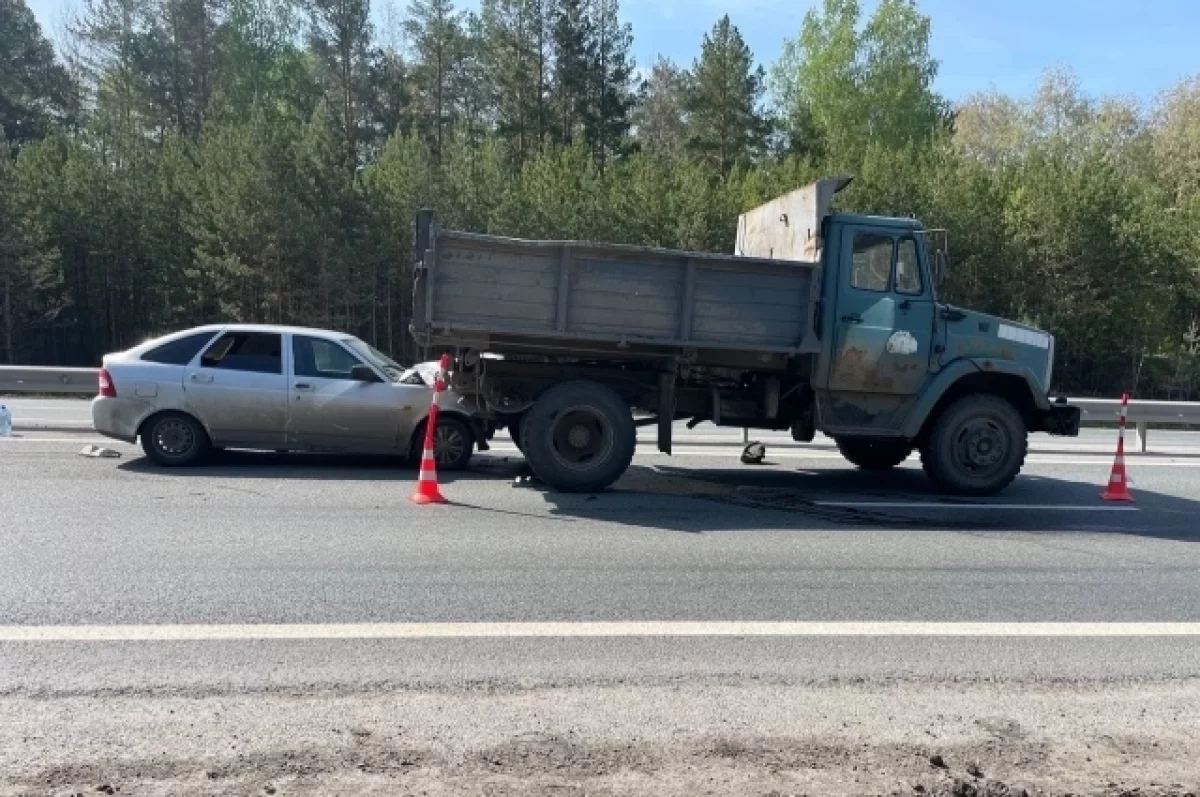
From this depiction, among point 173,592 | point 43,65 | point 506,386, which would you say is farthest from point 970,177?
point 43,65

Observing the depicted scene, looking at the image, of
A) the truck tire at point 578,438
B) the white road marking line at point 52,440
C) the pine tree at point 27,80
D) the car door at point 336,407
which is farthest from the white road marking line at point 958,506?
the pine tree at point 27,80

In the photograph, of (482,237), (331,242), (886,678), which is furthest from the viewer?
(331,242)

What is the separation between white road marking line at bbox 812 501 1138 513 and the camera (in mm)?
9461

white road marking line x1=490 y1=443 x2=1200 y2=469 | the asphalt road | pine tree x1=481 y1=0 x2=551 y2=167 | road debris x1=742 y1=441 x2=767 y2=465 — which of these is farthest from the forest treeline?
the asphalt road

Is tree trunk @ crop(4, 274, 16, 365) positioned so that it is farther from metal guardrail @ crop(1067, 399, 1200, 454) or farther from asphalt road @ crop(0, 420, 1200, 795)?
metal guardrail @ crop(1067, 399, 1200, 454)

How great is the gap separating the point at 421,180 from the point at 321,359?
2029cm

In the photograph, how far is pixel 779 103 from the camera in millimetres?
52531

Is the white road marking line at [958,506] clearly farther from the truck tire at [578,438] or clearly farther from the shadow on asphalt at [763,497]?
the truck tire at [578,438]

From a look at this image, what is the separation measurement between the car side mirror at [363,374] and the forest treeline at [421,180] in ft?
62.5

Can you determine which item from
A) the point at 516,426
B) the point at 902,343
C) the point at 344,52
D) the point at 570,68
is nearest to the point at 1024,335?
the point at 902,343

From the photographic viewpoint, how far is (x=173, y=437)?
1019 cm

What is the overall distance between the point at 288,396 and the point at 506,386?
238 cm

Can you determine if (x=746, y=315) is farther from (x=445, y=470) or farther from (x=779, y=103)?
(x=779, y=103)

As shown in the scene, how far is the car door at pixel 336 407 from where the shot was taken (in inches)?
403
